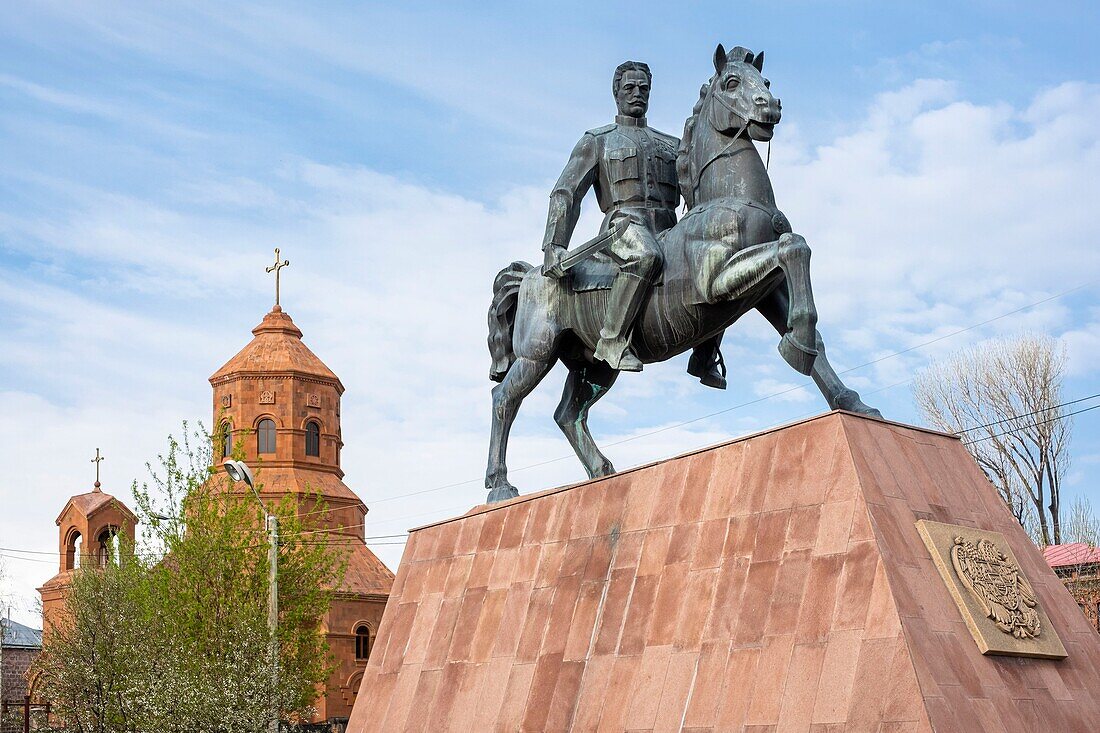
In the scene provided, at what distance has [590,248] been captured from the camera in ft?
37.6

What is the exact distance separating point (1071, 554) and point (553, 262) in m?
26.1

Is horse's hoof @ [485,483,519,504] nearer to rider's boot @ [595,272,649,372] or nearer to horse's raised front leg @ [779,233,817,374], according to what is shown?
rider's boot @ [595,272,649,372]

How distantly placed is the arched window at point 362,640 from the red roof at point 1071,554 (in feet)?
63.4

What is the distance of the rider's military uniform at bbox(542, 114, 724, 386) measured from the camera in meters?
11.6

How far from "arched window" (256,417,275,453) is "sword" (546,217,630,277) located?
33147 millimetres

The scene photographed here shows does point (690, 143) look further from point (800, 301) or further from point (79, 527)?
point (79, 527)

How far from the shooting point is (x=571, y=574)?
10.4 m

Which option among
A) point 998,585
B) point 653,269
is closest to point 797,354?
point 653,269

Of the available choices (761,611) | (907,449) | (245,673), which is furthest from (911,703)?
(245,673)

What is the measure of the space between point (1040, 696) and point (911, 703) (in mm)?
1008

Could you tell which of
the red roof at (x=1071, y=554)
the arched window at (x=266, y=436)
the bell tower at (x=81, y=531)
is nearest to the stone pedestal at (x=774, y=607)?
the red roof at (x=1071, y=554)

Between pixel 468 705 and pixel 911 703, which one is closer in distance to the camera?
pixel 911 703

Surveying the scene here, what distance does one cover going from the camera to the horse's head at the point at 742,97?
34.0ft

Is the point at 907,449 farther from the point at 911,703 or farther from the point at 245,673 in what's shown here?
the point at 245,673
